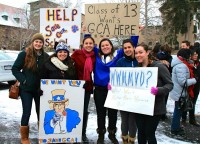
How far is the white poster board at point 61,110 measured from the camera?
4797 millimetres

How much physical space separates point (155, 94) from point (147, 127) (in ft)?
1.54

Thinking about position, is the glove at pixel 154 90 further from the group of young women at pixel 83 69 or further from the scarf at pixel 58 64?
the scarf at pixel 58 64

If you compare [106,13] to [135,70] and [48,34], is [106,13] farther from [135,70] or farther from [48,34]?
[135,70]

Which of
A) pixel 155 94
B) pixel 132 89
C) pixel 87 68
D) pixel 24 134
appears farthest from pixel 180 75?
pixel 24 134

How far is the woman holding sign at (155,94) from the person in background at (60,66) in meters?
1.24

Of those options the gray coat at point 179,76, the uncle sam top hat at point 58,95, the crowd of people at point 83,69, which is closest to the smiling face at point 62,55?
the crowd of people at point 83,69

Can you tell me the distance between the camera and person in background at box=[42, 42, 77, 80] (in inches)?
189

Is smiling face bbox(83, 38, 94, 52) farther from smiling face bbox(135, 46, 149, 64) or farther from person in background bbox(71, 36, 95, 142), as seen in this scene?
smiling face bbox(135, 46, 149, 64)

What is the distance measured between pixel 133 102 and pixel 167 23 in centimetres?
3008

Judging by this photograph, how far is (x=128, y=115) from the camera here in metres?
4.78

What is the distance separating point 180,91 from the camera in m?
6.10

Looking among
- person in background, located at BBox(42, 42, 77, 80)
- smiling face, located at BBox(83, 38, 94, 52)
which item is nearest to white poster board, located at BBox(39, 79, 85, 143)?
person in background, located at BBox(42, 42, 77, 80)

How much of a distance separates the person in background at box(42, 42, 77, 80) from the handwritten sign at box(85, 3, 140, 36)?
136cm

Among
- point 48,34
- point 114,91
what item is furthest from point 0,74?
point 114,91
